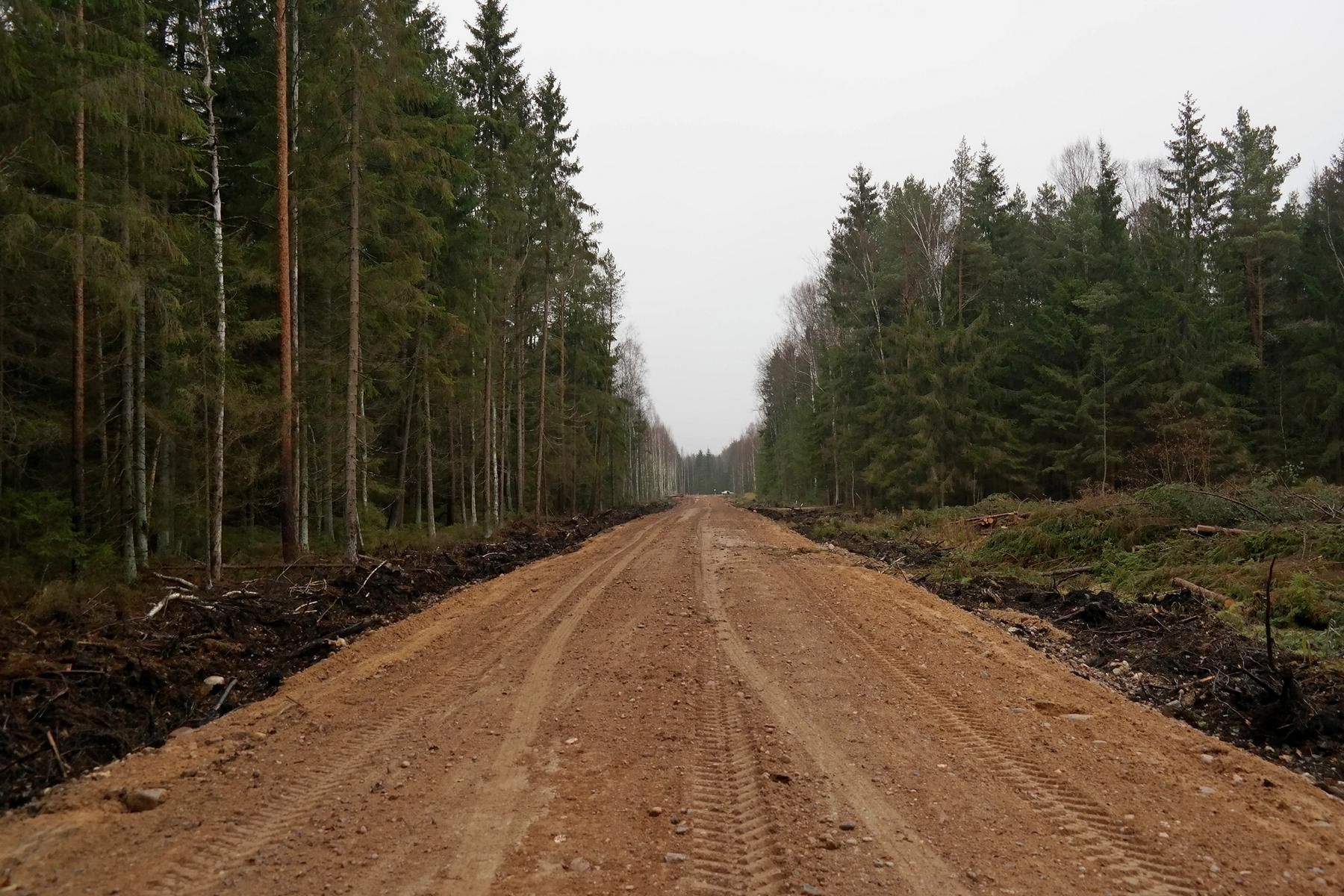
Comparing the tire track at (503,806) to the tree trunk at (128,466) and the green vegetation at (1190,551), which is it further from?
the tree trunk at (128,466)

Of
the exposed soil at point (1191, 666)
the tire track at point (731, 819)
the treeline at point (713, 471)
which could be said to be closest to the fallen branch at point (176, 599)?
the tire track at point (731, 819)

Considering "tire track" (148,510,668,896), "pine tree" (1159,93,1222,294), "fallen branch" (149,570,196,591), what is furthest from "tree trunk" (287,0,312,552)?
"pine tree" (1159,93,1222,294)

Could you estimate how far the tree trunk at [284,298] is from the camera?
1195 cm

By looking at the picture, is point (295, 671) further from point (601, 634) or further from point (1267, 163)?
point (1267, 163)

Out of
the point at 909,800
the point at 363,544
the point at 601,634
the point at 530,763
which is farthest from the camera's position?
the point at 363,544

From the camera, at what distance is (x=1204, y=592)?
932 centimetres

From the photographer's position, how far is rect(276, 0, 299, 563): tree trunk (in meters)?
11.9

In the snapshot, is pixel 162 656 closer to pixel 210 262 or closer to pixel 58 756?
pixel 58 756

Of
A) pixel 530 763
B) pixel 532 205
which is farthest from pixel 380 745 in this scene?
pixel 532 205

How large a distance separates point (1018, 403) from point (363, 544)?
2604 cm

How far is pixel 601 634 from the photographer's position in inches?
311

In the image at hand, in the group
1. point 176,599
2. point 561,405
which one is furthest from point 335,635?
point 561,405

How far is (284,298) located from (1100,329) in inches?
1051

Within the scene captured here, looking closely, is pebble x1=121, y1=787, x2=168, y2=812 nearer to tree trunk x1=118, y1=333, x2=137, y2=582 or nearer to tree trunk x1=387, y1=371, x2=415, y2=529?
tree trunk x1=118, y1=333, x2=137, y2=582
